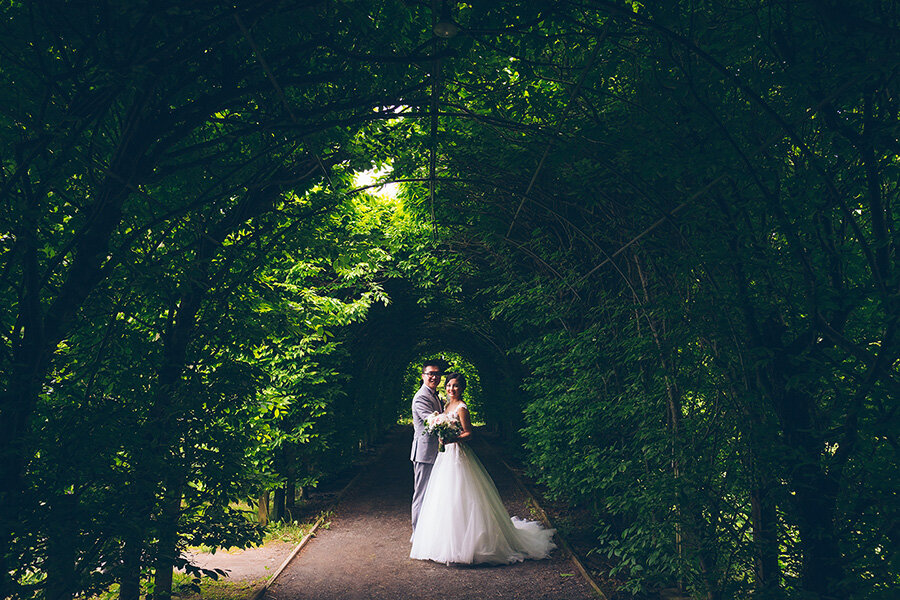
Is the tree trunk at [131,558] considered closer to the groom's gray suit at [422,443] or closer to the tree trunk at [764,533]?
the tree trunk at [764,533]

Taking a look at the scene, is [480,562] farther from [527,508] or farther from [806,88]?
[806,88]

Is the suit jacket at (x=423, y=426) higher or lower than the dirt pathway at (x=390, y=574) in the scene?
higher

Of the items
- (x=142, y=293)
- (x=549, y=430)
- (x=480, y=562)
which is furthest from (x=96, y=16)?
(x=480, y=562)

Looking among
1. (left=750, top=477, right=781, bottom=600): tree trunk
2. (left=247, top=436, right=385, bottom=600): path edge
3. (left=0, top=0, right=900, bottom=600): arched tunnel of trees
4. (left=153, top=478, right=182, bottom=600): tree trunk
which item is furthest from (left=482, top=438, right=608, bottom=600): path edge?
(left=153, top=478, right=182, bottom=600): tree trunk

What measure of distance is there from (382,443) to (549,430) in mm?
14457

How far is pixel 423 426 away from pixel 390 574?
5.18ft

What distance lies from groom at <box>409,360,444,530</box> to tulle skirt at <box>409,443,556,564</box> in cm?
28

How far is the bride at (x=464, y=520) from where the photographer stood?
5.57 meters

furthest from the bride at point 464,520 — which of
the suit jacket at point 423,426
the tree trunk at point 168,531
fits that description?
the tree trunk at point 168,531

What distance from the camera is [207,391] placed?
10.2ft

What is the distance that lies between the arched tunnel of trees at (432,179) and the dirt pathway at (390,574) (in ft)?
4.43

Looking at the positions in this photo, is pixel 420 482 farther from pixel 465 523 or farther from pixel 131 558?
pixel 131 558

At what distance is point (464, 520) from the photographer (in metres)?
5.64

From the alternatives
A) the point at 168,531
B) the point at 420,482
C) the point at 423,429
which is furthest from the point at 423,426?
the point at 168,531
